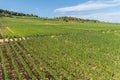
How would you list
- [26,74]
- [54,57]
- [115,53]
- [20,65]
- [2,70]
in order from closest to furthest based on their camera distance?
[26,74] < [2,70] < [20,65] < [54,57] < [115,53]

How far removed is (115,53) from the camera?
40.6m

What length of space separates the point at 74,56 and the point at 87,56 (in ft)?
5.92

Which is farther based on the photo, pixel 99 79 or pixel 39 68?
pixel 39 68

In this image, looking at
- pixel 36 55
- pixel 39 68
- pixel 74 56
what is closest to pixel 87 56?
pixel 74 56

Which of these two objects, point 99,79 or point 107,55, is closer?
point 99,79

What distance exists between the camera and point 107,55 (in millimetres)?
38844

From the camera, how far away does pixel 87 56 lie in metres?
37.5

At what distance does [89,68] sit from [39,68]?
547 centimetres

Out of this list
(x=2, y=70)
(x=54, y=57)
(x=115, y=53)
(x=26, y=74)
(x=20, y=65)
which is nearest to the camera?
(x=26, y=74)

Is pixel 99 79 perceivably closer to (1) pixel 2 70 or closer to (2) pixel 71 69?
(2) pixel 71 69

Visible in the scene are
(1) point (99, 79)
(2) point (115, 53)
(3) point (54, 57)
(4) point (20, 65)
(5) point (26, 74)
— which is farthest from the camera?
(2) point (115, 53)

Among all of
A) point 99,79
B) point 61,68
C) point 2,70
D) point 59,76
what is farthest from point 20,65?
point 99,79

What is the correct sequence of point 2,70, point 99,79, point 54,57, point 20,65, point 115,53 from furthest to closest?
point 115,53, point 54,57, point 20,65, point 2,70, point 99,79

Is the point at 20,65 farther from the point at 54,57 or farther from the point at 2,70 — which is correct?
the point at 54,57
